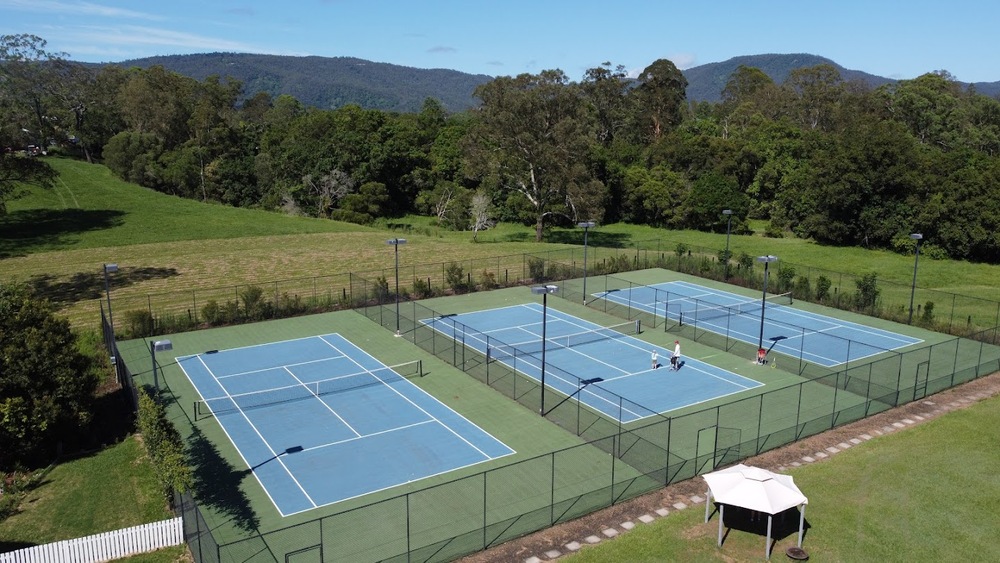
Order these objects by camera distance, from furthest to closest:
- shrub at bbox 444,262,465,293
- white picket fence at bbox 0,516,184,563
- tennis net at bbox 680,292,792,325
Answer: shrub at bbox 444,262,465,293 → tennis net at bbox 680,292,792,325 → white picket fence at bbox 0,516,184,563

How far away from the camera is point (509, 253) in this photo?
61812 millimetres

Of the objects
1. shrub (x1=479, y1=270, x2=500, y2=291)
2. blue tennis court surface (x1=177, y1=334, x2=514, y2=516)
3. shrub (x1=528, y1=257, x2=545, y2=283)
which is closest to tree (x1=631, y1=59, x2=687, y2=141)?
shrub (x1=528, y1=257, x2=545, y2=283)

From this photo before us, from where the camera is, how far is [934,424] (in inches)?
1024

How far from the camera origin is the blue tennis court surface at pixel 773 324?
34.8 meters

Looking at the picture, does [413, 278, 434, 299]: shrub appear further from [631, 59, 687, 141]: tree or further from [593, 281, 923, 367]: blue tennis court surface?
[631, 59, 687, 141]: tree

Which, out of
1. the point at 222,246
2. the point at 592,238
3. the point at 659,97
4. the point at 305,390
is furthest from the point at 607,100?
the point at 305,390

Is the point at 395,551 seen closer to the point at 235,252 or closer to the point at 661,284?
the point at 661,284

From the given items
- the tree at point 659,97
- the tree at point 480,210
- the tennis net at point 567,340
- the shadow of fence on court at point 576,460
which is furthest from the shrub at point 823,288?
the tree at point 659,97

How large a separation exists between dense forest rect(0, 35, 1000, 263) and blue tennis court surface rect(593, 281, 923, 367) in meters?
22.5

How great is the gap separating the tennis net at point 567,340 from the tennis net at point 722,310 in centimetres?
299

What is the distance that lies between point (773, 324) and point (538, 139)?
108ft

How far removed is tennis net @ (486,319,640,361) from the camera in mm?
34156

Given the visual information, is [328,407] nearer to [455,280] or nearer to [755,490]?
[755,490]

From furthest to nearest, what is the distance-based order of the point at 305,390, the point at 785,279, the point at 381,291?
the point at 785,279 → the point at 381,291 → the point at 305,390
